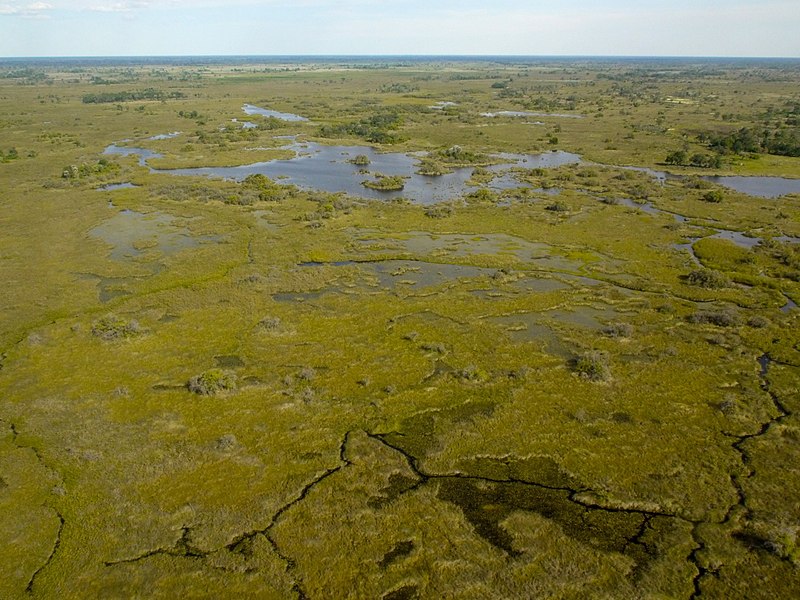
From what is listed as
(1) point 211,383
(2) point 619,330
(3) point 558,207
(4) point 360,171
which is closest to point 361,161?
(4) point 360,171

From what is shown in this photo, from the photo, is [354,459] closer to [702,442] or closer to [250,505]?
[250,505]

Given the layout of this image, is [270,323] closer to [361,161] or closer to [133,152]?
[361,161]

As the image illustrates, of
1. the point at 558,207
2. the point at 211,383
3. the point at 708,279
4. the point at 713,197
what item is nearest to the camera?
the point at 211,383

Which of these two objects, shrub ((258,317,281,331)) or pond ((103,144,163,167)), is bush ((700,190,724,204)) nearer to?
shrub ((258,317,281,331))

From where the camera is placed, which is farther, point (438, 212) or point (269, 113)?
point (269, 113)

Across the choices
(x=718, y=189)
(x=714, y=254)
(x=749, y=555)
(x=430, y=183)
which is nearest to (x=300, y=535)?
(x=749, y=555)

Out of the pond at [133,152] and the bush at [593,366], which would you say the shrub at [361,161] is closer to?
the pond at [133,152]
